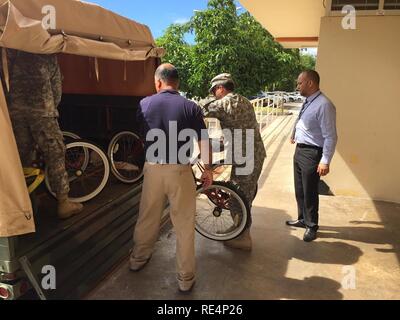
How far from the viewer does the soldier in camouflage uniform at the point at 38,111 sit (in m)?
2.77

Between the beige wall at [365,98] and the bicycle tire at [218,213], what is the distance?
236cm

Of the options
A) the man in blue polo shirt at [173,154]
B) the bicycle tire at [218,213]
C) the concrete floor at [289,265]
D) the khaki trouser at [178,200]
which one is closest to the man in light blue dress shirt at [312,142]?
the concrete floor at [289,265]

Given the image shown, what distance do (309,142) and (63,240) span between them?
2536mm

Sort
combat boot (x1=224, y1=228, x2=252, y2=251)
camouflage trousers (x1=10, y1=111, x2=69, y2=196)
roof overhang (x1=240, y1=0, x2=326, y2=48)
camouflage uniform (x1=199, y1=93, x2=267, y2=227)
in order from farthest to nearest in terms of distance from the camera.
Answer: roof overhang (x1=240, y1=0, x2=326, y2=48)
combat boot (x1=224, y1=228, x2=252, y2=251)
camouflage uniform (x1=199, y1=93, x2=267, y2=227)
camouflage trousers (x1=10, y1=111, x2=69, y2=196)

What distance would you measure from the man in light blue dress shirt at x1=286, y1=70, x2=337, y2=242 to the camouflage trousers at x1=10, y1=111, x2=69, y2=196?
2374 millimetres

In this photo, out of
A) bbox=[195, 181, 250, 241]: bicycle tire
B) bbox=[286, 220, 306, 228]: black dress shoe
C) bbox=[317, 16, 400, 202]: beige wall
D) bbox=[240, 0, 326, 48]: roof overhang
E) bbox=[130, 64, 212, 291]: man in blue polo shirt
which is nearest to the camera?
bbox=[130, 64, 212, 291]: man in blue polo shirt

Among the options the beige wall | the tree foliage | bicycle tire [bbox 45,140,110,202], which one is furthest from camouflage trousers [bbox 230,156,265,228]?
the tree foliage

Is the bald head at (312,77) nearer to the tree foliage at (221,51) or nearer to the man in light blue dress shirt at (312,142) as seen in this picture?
the man in light blue dress shirt at (312,142)

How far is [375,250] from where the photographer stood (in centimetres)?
373

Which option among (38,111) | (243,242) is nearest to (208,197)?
(243,242)

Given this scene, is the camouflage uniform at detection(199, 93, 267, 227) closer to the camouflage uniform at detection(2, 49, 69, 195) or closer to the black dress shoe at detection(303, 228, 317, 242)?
the black dress shoe at detection(303, 228, 317, 242)

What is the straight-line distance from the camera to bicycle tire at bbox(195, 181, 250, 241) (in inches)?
138

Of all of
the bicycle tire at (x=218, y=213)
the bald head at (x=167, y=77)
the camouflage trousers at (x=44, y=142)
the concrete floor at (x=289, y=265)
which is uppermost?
the bald head at (x=167, y=77)

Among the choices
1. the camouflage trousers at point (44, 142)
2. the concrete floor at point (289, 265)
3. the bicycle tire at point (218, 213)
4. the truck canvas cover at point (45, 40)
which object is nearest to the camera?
the truck canvas cover at point (45, 40)
